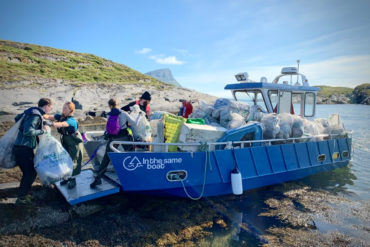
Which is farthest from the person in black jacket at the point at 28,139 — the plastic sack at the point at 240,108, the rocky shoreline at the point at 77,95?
the rocky shoreline at the point at 77,95

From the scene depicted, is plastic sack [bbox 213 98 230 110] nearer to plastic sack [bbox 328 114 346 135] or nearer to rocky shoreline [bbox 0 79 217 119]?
plastic sack [bbox 328 114 346 135]

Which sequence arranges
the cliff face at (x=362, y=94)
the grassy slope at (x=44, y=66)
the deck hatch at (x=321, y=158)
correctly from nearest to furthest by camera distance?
the deck hatch at (x=321, y=158), the grassy slope at (x=44, y=66), the cliff face at (x=362, y=94)

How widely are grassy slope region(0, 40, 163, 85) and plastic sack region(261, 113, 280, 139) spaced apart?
23.6m

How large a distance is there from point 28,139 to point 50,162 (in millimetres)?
561

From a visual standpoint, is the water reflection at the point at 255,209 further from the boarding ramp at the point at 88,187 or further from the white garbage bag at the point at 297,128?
the boarding ramp at the point at 88,187

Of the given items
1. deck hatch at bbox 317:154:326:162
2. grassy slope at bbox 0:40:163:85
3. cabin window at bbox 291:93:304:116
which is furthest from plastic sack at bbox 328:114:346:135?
grassy slope at bbox 0:40:163:85

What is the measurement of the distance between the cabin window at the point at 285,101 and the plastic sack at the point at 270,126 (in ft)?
5.51

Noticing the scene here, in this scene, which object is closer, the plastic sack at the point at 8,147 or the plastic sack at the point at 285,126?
the plastic sack at the point at 8,147

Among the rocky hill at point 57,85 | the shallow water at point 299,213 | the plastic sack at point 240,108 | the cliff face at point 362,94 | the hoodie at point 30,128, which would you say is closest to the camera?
the hoodie at point 30,128

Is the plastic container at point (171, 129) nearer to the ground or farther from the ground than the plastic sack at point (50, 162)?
farther from the ground

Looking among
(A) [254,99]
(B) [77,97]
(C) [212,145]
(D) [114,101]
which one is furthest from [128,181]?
(B) [77,97]

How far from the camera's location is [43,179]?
365 centimetres

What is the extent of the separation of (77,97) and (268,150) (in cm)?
2041

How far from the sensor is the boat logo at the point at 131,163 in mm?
4016
